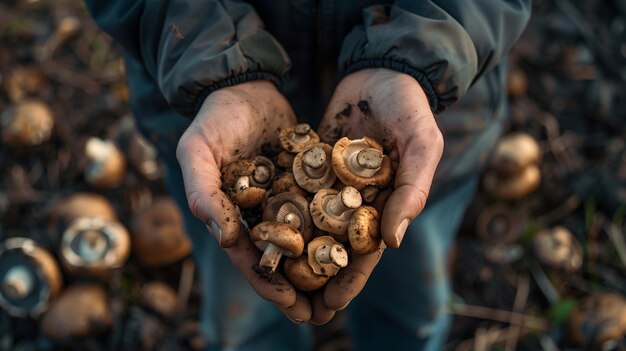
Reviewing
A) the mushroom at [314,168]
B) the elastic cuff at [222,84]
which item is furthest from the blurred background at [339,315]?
the mushroom at [314,168]

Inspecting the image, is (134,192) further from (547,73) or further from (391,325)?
(547,73)

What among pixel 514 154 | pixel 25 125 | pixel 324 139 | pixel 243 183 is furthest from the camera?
pixel 25 125

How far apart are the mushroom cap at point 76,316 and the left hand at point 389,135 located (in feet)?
4.26

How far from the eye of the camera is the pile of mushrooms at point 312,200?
4.51ft

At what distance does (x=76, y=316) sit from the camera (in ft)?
7.77

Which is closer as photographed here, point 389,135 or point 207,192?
point 207,192

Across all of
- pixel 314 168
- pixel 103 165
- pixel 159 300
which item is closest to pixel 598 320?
pixel 314 168

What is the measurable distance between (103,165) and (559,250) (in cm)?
200

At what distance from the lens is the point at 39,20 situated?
11.5 ft

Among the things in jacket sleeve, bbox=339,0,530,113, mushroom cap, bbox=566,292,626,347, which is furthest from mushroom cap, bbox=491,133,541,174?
jacket sleeve, bbox=339,0,530,113

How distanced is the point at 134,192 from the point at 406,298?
4.65 feet

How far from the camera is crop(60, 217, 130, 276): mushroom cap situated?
2459 millimetres

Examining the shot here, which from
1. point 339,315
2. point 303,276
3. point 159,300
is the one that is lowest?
point 339,315

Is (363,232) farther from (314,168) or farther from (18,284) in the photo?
(18,284)
